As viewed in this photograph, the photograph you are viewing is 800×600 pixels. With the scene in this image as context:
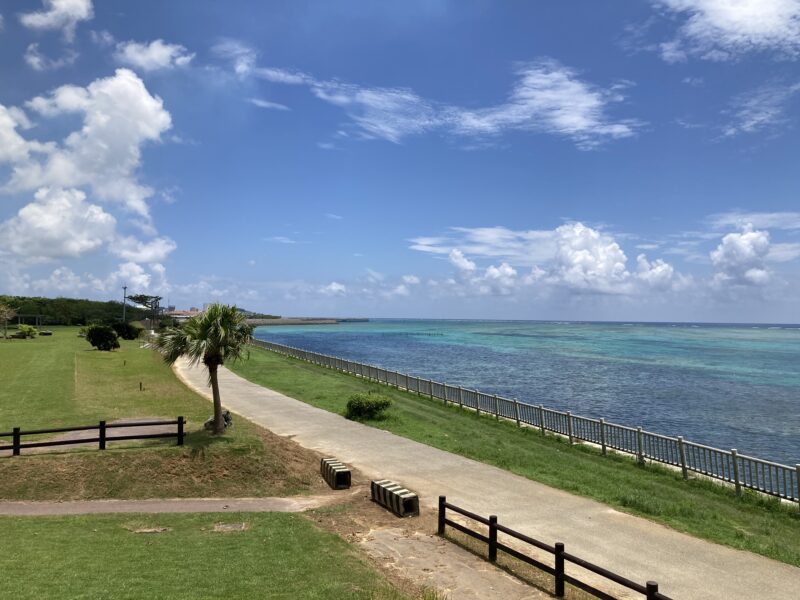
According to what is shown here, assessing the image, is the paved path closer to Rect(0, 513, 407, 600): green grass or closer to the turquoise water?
Rect(0, 513, 407, 600): green grass

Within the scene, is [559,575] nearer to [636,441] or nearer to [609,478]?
[609,478]

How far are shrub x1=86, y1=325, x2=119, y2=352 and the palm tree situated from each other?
139 ft

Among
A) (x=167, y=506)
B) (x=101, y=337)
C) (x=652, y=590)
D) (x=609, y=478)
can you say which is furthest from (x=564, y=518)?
(x=101, y=337)

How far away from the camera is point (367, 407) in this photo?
25.6m

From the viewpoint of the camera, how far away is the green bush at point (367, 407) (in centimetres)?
2566

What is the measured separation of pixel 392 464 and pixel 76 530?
30.8 ft

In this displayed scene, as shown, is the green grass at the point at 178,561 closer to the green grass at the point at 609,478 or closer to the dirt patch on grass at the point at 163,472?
the dirt patch on grass at the point at 163,472

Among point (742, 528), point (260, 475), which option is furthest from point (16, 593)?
point (742, 528)

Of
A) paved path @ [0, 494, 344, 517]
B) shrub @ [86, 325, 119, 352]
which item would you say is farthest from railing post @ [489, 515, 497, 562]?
shrub @ [86, 325, 119, 352]

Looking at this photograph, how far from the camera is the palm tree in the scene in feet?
58.1

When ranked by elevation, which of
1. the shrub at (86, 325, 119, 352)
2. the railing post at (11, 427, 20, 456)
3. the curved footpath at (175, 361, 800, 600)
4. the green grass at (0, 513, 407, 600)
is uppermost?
the shrub at (86, 325, 119, 352)

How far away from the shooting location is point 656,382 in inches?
2169

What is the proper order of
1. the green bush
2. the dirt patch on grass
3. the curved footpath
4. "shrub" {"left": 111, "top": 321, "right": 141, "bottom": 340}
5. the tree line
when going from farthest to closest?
the tree line
"shrub" {"left": 111, "top": 321, "right": 141, "bottom": 340}
the green bush
the dirt patch on grass
the curved footpath

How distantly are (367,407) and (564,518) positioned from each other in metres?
13.4
